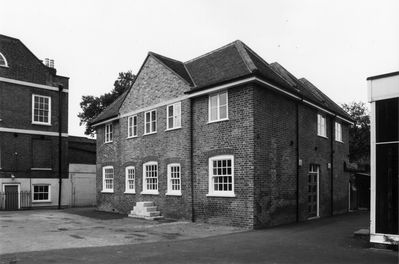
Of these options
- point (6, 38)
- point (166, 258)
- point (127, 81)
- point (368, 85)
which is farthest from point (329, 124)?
point (127, 81)

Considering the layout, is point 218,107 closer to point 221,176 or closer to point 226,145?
point 226,145

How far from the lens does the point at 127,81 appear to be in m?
49.3

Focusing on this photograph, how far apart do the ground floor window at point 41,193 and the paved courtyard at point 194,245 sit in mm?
11510

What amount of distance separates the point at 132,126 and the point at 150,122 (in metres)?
2.14

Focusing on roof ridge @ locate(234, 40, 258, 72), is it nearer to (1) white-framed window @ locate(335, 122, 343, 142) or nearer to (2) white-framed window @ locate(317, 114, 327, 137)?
(2) white-framed window @ locate(317, 114, 327, 137)

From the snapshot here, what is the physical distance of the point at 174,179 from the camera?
19344 millimetres

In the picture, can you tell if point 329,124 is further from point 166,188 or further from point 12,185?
point 12,185

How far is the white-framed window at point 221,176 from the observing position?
16.2m

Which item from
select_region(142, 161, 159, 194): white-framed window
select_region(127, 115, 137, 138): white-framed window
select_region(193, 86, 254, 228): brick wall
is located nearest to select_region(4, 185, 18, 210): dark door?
select_region(127, 115, 137, 138): white-framed window

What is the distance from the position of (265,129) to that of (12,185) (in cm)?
1897

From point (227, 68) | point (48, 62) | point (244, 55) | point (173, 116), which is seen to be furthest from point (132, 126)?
point (48, 62)

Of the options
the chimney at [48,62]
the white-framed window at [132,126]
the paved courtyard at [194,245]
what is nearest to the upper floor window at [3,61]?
the chimney at [48,62]

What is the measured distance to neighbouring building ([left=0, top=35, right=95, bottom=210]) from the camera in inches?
1042

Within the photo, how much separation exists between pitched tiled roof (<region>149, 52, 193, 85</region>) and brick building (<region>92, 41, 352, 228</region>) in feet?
0.36
